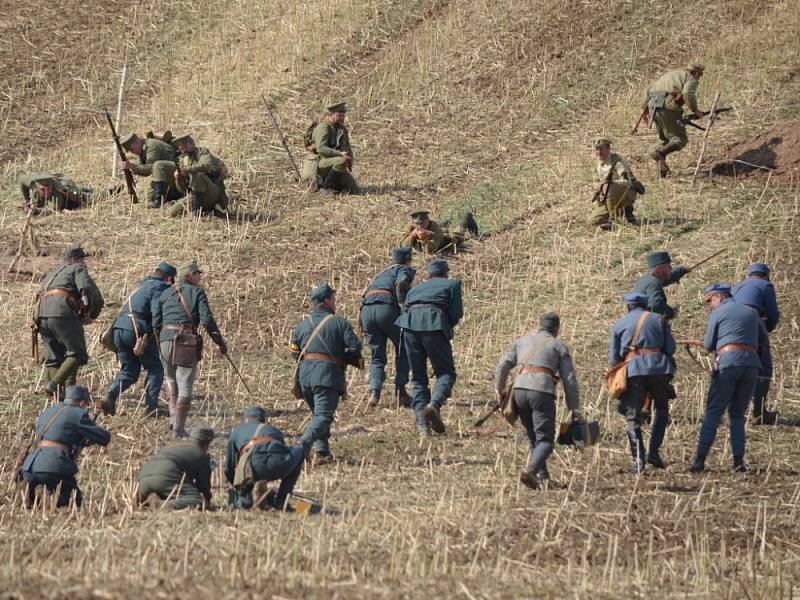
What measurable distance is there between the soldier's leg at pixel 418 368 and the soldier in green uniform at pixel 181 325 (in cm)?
199

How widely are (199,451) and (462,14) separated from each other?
746 inches

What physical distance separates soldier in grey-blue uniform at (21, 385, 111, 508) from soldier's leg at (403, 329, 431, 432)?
11.0 feet

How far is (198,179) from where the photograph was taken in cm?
2078

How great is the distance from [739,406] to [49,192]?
12873mm

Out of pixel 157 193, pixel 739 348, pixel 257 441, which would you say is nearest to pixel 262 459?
pixel 257 441

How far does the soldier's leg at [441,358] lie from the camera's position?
13883mm

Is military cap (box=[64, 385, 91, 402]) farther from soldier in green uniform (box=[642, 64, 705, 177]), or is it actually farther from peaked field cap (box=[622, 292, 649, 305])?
soldier in green uniform (box=[642, 64, 705, 177])

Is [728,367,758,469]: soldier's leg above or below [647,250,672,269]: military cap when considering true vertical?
below

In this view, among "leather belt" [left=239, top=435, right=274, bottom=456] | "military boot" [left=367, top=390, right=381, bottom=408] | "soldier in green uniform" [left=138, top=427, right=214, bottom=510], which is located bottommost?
"soldier in green uniform" [left=138, top=427, right=214, bottom=510]

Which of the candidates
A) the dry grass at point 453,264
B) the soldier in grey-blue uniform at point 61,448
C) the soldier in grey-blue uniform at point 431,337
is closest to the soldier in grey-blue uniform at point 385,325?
the dry grass at point 453,264

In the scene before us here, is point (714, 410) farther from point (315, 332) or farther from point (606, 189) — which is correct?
point (606, 189)

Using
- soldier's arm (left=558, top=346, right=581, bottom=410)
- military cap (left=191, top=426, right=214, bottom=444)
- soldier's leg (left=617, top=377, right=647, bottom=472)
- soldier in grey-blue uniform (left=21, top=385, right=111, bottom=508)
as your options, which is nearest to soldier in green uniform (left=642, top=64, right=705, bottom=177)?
soldier's leg (left=617, top=377, right=647, bottom=472)

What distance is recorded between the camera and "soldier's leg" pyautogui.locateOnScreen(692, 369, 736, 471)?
12.5 metres

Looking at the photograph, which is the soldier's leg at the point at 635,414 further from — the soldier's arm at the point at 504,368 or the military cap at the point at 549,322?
the soldier's arm at the point at 504,368
